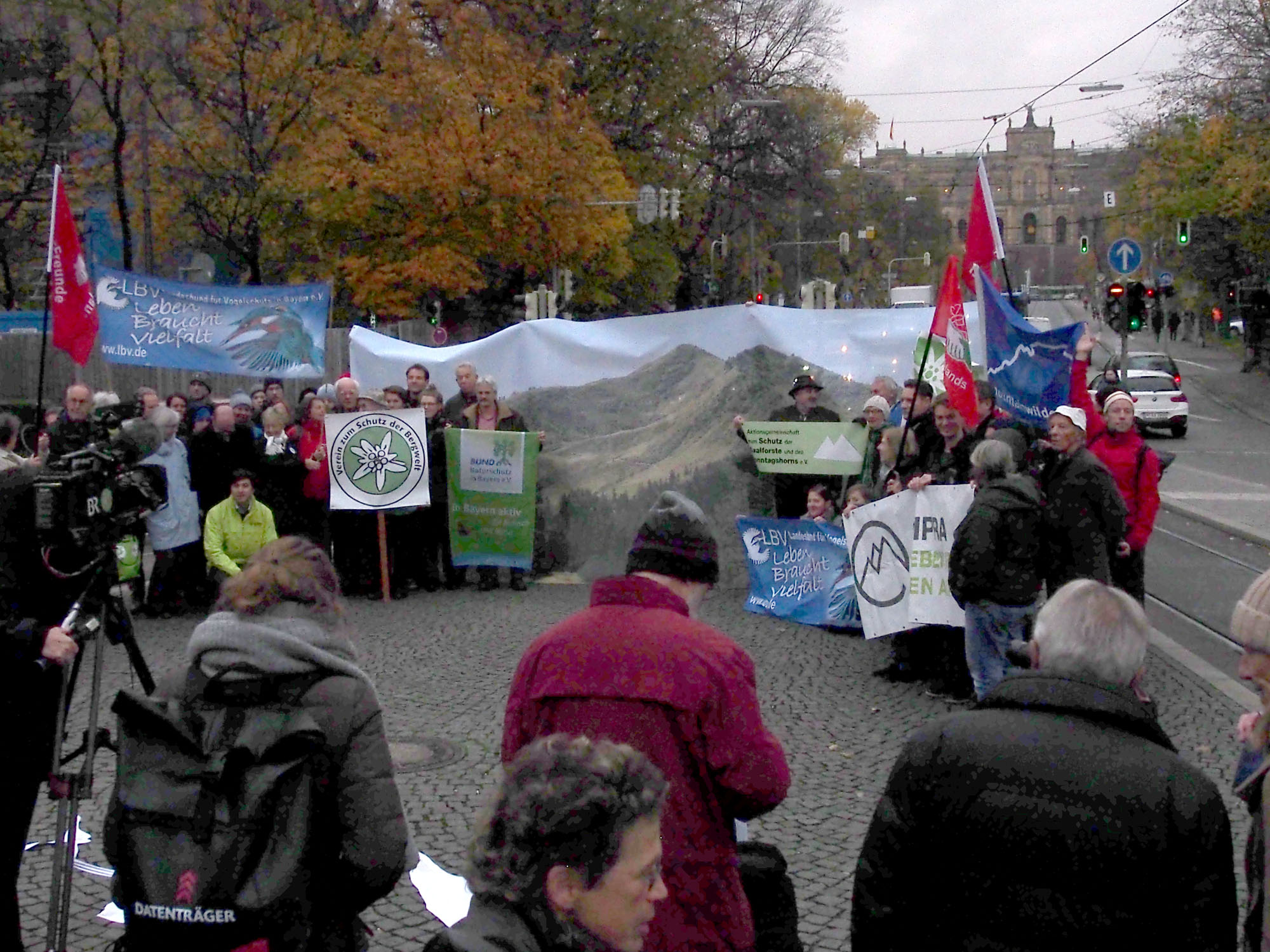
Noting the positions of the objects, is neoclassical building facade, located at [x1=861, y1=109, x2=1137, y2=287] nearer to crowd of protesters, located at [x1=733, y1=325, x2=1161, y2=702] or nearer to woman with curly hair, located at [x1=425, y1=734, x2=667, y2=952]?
crowd of protesters, located at [x1=733, y1=325, x2=1161, y2=702]

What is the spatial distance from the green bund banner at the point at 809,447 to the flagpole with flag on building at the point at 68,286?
5.32 m

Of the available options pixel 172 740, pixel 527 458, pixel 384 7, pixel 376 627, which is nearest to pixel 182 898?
pixel 172 740

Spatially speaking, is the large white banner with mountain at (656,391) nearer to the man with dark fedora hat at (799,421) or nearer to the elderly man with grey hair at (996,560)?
the man with dark fedora hat at (799,421)

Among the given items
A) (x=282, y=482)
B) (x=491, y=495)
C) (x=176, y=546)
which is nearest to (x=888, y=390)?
(x=491, y=495)

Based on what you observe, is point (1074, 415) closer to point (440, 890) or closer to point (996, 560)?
point (996, 560)

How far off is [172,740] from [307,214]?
23.9 metres

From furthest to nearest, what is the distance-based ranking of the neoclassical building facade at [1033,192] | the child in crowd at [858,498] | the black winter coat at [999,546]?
1. the neoclassical building facade at [1033,192]
2. the child in crowd at [858,498]
3. the black winter coat at [999,546]

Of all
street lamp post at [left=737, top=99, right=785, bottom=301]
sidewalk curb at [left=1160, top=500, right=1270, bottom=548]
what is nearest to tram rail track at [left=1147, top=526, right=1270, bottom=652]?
sidewalk curb at [left=1160, top=500, right=1270, bottom=548]

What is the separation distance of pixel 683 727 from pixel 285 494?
8652 millimetres

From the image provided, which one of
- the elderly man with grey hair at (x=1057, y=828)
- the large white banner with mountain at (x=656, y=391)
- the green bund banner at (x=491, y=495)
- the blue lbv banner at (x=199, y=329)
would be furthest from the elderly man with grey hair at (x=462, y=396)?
the elderly man with grey hair at (x=1057, y=828)

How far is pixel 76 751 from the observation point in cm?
410

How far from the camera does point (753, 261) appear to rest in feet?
179

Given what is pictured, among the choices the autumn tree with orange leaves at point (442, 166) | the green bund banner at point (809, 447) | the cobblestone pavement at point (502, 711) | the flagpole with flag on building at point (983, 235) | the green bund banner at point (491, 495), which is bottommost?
the cobblestone pavement at point (502, 711)

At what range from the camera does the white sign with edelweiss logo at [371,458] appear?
11.1 metres
